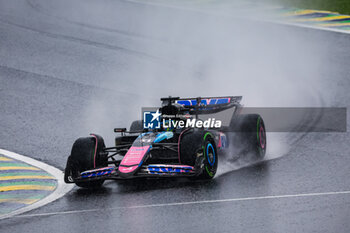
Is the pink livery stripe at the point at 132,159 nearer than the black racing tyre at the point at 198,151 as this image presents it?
Yes

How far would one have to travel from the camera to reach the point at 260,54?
735 inches

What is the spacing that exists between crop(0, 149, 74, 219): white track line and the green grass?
13766 millimetres

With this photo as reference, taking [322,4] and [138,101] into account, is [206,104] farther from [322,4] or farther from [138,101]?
[322,4]

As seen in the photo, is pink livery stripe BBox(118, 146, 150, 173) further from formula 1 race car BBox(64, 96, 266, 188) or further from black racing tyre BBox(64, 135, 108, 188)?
black racing tyre BBox(64, 135, 108, 188)

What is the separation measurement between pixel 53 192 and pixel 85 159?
665 millimetres

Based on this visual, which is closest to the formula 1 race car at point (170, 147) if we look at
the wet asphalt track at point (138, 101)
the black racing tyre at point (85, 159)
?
the black racing tyre at point (85, 159)

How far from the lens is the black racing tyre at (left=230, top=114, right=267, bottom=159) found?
1075 cm

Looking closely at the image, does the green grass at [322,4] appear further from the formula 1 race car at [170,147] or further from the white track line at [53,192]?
the white track line at [53,192]

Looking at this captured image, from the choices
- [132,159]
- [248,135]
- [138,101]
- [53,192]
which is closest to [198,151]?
[132,159]

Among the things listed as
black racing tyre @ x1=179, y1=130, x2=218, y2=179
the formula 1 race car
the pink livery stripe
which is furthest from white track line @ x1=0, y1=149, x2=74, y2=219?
black racing tyre @ x1=179, y1=130, x2=218, y2=179

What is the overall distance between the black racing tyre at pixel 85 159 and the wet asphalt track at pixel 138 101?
25cm

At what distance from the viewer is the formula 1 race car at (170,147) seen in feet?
29.2

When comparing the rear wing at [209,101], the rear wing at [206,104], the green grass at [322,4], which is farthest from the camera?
the green grass at [322,4]

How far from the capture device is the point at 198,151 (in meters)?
9.09
